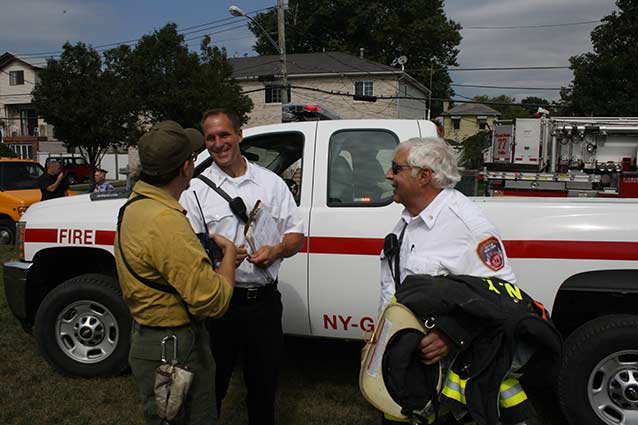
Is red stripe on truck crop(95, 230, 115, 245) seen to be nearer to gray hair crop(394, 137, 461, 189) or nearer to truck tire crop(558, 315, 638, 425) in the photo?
gray hair crop(394, 137, 461, 189)

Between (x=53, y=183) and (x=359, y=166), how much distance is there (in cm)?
794

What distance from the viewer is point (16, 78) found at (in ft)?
150

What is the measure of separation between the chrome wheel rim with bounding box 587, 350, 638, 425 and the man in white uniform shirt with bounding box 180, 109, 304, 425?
1940 millimetres

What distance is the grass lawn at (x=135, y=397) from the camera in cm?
360

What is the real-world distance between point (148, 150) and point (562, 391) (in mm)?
2759

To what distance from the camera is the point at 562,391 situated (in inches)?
125

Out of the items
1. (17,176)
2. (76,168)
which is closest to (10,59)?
(76,168)

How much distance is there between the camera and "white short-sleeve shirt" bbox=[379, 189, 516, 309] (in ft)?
6.10

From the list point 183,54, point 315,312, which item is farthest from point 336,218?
point 183,54

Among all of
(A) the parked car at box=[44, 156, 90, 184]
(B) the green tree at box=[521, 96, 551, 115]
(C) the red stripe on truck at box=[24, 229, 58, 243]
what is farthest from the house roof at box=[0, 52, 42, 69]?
(C) the red stripe on truck at box=[24, 229, 58, 243]

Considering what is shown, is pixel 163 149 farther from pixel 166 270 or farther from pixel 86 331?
pixel 86 331

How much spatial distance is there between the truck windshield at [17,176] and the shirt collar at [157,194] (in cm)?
983

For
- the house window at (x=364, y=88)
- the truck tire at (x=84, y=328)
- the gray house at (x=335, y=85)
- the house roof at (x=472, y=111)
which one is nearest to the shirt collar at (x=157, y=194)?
the truck tire at (x=84, y=328)

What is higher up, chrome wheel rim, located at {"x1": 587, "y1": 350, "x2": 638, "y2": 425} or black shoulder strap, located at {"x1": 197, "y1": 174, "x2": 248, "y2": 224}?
black shoulder strap, located at {"x1": 197, "y1": 174, "x2": 248, "y2": 224}
